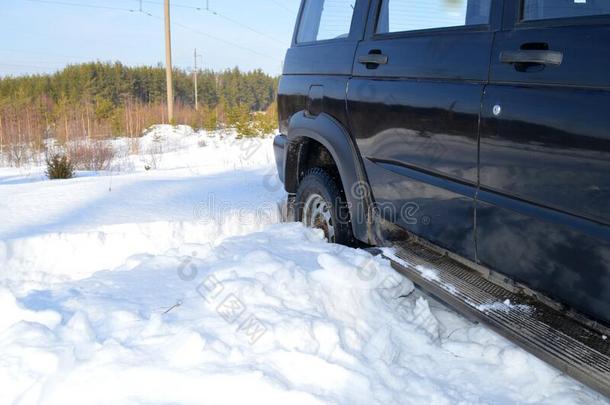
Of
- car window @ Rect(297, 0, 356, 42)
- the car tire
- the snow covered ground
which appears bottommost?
the snow covered ground

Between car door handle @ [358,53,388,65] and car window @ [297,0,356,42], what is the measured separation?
15.3 inches

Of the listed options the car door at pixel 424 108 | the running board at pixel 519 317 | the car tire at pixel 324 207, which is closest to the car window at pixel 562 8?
the car door at pixel 424 108

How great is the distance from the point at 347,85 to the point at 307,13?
3.91 feet

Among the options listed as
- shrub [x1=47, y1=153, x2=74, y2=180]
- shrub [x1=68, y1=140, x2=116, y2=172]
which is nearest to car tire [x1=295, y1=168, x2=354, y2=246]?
shrub [x1=47, y1=153, x2=74, y2=180]

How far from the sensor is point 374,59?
106 inches

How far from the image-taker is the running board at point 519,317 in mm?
1595

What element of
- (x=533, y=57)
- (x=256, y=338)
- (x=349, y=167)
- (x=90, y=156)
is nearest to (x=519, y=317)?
(x=533, y=57)

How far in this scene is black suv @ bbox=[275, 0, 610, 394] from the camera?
5.24 ft

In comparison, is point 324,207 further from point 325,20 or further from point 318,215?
point 325,20

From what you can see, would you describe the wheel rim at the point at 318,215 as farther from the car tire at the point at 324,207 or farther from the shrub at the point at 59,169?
the shrub at the point at 59,169

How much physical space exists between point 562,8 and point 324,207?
1988 mm

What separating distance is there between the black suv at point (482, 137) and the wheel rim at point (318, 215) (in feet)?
0.11

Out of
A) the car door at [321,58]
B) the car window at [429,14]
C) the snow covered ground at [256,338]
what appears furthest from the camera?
the car door at [321,58]

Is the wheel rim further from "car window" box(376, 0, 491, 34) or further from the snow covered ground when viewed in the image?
"car window" box(376, 0, 491, 34)
